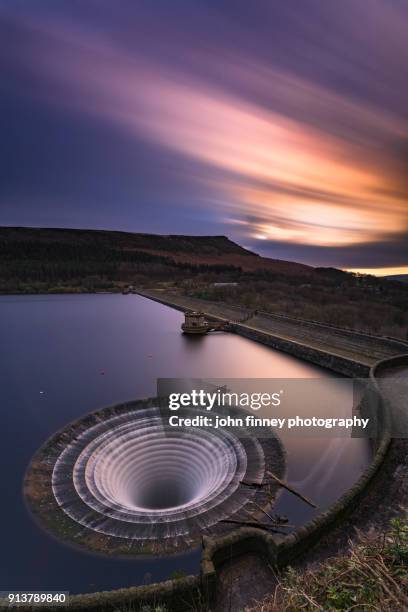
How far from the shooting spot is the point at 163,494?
17.1 m

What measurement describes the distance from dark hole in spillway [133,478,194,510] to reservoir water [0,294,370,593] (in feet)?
14.1

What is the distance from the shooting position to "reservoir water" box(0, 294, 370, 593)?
11.9 meters

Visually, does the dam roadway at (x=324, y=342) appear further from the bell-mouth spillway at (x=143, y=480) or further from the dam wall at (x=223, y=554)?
the dam wall at (x=223, y=554)

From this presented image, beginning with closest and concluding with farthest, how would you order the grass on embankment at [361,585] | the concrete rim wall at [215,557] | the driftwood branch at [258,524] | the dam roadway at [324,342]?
the grass on embankment at [361,585], the concrete rim wall at [215,557], the driftwood branch at [258,524], the dam roadway at [324,342]

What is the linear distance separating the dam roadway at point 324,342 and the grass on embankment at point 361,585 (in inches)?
893

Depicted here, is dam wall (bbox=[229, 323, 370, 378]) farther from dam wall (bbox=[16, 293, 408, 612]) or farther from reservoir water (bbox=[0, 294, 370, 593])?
dam wall (bbox=[16, 293, 408, 612])

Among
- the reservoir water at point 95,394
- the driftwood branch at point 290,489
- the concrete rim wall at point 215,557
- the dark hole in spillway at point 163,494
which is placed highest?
the concrete rim wall at point 215,557

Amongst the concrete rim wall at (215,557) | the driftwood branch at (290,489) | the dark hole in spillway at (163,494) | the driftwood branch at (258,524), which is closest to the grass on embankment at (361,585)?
the concrete rim wall at (215,557)

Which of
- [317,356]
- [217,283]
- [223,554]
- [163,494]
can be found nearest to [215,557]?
[223,554]

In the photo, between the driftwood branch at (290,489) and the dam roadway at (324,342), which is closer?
the driftwood branch at (290,489)

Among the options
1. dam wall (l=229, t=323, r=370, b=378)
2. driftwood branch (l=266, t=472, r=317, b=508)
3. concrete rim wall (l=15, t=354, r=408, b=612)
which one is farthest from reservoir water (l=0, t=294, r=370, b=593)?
concrete rim wall (l=15, t=354, r=408, b=612)

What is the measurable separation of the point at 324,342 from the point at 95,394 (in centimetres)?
2371

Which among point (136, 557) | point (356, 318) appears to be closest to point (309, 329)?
point (356, 318)

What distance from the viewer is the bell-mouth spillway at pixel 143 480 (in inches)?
505
